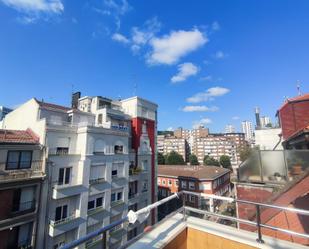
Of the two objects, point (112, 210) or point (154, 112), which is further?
point (154, 112)

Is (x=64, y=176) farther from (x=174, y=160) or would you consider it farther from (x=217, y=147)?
(x=217, y=147)

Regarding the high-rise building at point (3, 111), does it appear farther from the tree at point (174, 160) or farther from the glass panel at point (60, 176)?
the tree at point (174, 160)

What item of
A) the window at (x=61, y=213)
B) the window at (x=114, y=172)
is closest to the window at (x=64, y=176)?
the window at (x=61, y=213)

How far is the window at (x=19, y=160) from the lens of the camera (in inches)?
507

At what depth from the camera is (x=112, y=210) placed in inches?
710

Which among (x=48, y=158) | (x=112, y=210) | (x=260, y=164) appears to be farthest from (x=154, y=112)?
(x=260, y=164)

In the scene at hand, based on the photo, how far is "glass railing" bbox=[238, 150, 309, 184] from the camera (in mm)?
7363

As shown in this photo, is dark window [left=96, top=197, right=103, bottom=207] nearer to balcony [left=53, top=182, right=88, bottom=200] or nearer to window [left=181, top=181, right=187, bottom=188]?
balcony [left=53, top=182, right=88, bottom=200]

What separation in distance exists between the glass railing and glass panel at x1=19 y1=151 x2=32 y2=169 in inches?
564

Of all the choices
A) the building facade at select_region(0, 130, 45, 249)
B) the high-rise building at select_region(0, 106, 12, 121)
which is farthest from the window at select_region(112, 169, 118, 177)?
the high-rise building at select_region(0, 106, 12, 121)

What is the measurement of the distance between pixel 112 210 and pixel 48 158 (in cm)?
814

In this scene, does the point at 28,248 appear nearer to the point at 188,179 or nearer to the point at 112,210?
the point at 112,210

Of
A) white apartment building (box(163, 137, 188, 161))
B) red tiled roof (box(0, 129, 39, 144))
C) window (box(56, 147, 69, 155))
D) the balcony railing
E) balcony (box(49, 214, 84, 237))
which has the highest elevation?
white apartment building (box(163, 137, 188, 161))

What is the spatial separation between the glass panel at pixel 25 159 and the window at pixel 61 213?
4029 millimetres
